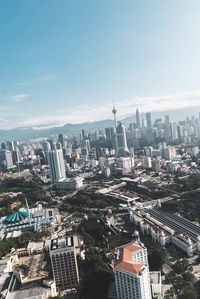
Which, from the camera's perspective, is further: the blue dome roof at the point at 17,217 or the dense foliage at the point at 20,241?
the blue dome roof at the point at 17,217

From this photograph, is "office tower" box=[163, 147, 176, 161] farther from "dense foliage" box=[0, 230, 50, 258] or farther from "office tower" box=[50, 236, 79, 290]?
"office tower" box=[50, 236, 79, 290]

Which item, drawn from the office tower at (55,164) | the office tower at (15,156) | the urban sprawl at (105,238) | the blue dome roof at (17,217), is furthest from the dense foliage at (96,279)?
the office tower at (15,156)

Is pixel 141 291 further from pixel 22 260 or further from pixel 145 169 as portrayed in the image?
pixel 145 169

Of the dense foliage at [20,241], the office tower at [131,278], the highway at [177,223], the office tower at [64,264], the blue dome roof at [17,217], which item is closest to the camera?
the office tower at [131,278]

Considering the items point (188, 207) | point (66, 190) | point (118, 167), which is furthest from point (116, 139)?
point (188, 207)

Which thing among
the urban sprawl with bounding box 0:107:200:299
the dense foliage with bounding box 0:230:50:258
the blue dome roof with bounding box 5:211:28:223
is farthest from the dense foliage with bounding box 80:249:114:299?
the blue dome roof with bounding box 5:211:28:223

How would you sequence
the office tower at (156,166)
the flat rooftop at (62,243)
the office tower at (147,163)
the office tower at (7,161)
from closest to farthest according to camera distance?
the flat rooftop at (62,243) < the office tower at (156,166) < the office tower at (147,163) < the office tower at (7,161)

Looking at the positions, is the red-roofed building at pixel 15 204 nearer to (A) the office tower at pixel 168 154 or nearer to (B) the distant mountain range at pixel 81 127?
(A) the office tower at pixel 168 154

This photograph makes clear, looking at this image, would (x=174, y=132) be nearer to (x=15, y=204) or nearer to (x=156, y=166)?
(x=156, y=166)
